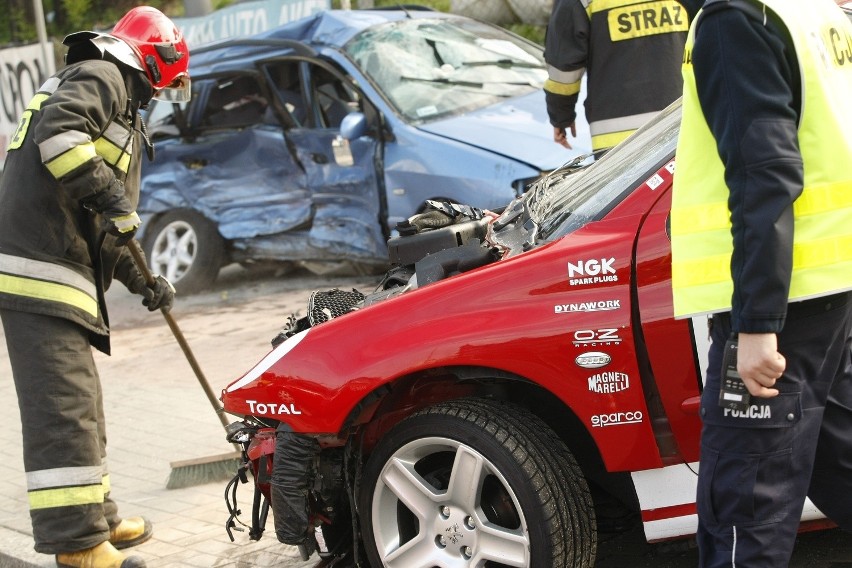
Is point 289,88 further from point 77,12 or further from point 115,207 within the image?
point 77,12

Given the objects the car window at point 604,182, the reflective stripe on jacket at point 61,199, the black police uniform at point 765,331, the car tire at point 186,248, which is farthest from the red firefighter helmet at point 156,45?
the car tire at point 186,248

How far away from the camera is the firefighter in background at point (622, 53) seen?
562cm

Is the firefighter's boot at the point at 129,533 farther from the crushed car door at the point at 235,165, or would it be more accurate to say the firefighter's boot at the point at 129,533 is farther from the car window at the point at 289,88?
the car window at the point at 289,88

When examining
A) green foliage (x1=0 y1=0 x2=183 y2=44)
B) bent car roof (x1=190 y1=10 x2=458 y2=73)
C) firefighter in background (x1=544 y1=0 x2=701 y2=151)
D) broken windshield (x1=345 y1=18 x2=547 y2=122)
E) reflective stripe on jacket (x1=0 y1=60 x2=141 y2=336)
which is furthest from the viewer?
green foliage (x1=0 y1=0 x2=183 y2=44)

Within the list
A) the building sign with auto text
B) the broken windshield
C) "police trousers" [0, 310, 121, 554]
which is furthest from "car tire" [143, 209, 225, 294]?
"police trousers" [0, 310, 121, 554]

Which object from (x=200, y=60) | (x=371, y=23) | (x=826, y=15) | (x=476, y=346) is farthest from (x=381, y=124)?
(x=826, y=15)

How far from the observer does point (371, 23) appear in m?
8.84

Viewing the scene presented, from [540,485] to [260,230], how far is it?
240 inches

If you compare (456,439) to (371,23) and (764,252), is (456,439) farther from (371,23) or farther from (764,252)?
(371,23)

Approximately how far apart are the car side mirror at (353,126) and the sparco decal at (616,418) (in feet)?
16.8

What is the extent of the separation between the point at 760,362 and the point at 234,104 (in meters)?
7.32

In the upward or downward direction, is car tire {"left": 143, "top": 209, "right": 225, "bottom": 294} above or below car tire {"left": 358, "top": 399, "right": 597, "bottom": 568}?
below

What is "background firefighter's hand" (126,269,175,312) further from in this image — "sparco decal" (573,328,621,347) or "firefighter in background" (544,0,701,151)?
"sparco decal" (573,328,621,347)

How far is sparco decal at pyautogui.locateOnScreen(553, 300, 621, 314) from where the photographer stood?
3176mm
